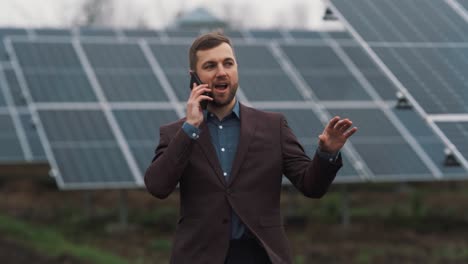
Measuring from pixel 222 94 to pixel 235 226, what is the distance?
500mm

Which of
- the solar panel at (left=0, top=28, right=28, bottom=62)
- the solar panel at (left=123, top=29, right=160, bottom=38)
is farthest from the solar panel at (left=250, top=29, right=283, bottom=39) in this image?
the solar panel at (left=0, top=28, right=28, bottom=62)

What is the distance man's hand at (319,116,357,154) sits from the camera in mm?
4312

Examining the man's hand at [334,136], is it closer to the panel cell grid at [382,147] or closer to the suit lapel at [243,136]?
the suit lapel at [243,136]

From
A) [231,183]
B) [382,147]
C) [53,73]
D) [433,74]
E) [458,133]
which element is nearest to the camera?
[231,183]

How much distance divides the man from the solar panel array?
8.83m

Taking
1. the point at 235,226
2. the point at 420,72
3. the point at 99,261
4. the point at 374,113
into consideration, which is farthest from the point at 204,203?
the point at 374,113

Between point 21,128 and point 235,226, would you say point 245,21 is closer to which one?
point 21,128

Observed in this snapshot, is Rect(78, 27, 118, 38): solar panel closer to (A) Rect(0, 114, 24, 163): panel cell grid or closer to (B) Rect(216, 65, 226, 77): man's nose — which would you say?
(A) Rect(0, 114, 24, 163): panel cell grid

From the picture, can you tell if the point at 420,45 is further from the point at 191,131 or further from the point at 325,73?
the point at 325,73

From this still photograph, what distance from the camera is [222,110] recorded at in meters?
4.57

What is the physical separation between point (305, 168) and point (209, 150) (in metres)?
0.37

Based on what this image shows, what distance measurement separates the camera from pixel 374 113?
49.9ft

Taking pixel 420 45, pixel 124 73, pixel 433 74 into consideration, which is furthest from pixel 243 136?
pixel 124 73

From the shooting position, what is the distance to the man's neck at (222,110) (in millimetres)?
4547
